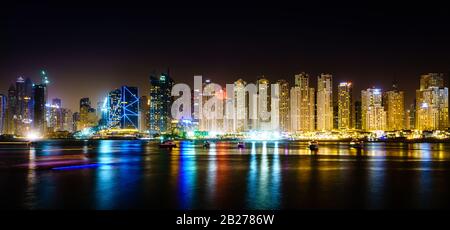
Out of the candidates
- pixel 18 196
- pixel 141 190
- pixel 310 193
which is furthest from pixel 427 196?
pixel 18 196

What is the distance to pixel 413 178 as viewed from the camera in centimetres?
2669

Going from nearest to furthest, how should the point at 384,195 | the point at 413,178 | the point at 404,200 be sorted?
1. the point at 404,200
2. the point at 384,195
3. the point at 413,178

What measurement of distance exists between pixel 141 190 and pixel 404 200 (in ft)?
36.7

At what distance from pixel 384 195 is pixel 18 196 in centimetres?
1513

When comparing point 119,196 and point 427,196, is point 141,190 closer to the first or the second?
point 119,196
